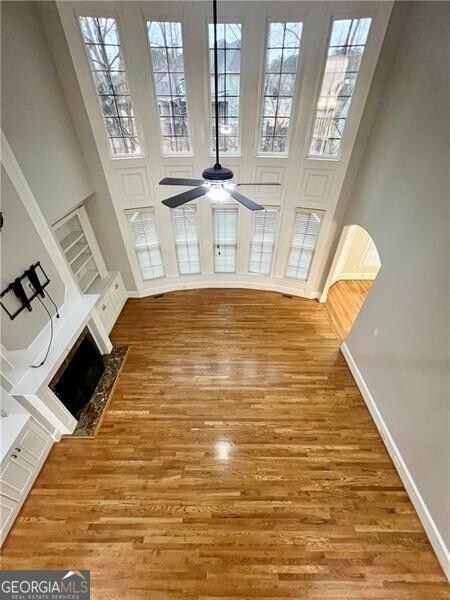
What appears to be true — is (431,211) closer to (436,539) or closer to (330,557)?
(436,539)

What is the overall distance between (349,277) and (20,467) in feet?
23.0

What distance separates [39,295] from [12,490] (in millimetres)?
2176

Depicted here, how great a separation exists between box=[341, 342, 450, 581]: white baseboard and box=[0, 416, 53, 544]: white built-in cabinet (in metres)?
4.45

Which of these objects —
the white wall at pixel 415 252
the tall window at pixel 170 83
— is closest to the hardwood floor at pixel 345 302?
the white wall at pixel 415 252

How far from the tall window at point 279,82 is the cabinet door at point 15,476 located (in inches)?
217

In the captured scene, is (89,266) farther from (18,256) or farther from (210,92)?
(210,92)

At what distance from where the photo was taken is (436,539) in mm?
2645

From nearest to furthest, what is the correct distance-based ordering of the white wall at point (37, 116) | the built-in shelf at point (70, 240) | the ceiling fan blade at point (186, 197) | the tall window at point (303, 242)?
the ceiling fan blade at point (186, 197)
the white wall at point (37, 116)
the built-in shelf at point (70, 240)
the tall window at point (303, 242)

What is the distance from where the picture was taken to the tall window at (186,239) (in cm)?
533

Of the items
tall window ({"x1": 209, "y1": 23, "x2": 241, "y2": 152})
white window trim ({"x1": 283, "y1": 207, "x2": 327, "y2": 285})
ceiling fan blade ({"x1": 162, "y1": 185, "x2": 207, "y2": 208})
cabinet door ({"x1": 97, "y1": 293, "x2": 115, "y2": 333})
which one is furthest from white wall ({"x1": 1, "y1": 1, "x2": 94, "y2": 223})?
white window trim ({"x1": 283, "y1": 207, "x2": 327, "y2": 285})

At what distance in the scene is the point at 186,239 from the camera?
570cm

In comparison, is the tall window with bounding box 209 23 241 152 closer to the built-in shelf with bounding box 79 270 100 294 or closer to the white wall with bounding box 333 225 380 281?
the built-in shelf with bounding box 79 270 100 294

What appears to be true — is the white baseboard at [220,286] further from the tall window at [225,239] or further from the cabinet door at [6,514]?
the cabinet door at [6,514]

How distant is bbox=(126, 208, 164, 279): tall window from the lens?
5199 mm
